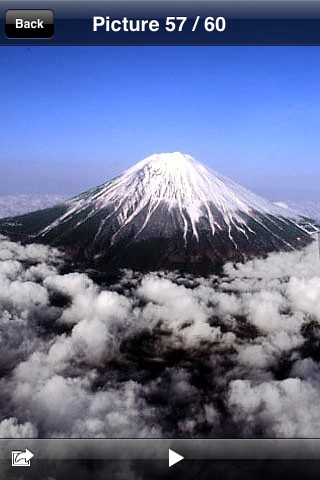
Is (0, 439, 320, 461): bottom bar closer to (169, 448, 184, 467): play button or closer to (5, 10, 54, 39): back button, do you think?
(169, 448, 184, 467): play button

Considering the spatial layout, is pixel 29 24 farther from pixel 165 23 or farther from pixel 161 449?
pixel 161 449

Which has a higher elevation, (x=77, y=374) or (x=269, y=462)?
(x=77, y=374)

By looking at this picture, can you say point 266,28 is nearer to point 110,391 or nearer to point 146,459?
point 146,459

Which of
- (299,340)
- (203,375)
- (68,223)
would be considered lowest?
(203,375)

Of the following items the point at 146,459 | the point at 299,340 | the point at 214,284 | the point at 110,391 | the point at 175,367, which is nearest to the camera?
the point at 146,459

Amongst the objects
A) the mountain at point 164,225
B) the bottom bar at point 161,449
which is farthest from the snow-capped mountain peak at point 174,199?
the bottom bar at point 161,449

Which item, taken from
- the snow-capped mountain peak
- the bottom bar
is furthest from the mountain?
the bottom bar

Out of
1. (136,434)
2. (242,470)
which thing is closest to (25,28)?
(242,470)
